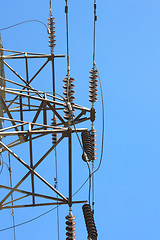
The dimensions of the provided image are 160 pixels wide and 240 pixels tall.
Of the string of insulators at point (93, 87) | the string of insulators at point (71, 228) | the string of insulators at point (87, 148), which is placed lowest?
the string of insulators at point (71, 228)

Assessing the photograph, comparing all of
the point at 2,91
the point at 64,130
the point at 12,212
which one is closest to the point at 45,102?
the point at 2,91

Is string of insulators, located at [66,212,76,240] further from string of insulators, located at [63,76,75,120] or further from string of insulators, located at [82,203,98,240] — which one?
string of insulators, located at [63,76,75,120]

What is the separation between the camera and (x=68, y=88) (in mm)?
19766

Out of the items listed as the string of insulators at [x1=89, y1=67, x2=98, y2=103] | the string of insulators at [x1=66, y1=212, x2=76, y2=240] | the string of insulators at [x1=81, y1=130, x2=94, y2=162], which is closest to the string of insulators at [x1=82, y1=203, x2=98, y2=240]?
the string of insulators at [x1=66, y1=212, x2=76, y2=240]

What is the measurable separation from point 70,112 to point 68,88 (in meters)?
1.06

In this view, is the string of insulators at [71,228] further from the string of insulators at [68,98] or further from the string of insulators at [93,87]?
the string of insulators at [93,87]

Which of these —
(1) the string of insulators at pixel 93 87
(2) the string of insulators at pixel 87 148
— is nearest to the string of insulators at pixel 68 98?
(2) the string of insulators at pixel 87 148

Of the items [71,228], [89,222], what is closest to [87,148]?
[89,222]

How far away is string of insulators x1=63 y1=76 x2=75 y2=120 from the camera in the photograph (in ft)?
62.7

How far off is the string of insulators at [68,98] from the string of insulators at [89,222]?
3.04m

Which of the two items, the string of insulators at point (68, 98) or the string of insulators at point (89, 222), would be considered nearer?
the string of insulators at point (89, 222)

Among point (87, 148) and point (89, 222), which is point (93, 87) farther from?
point (89, 222)

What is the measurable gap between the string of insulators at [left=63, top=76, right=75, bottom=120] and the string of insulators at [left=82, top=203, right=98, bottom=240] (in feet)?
9.99

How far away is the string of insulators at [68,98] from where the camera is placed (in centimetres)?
1912
